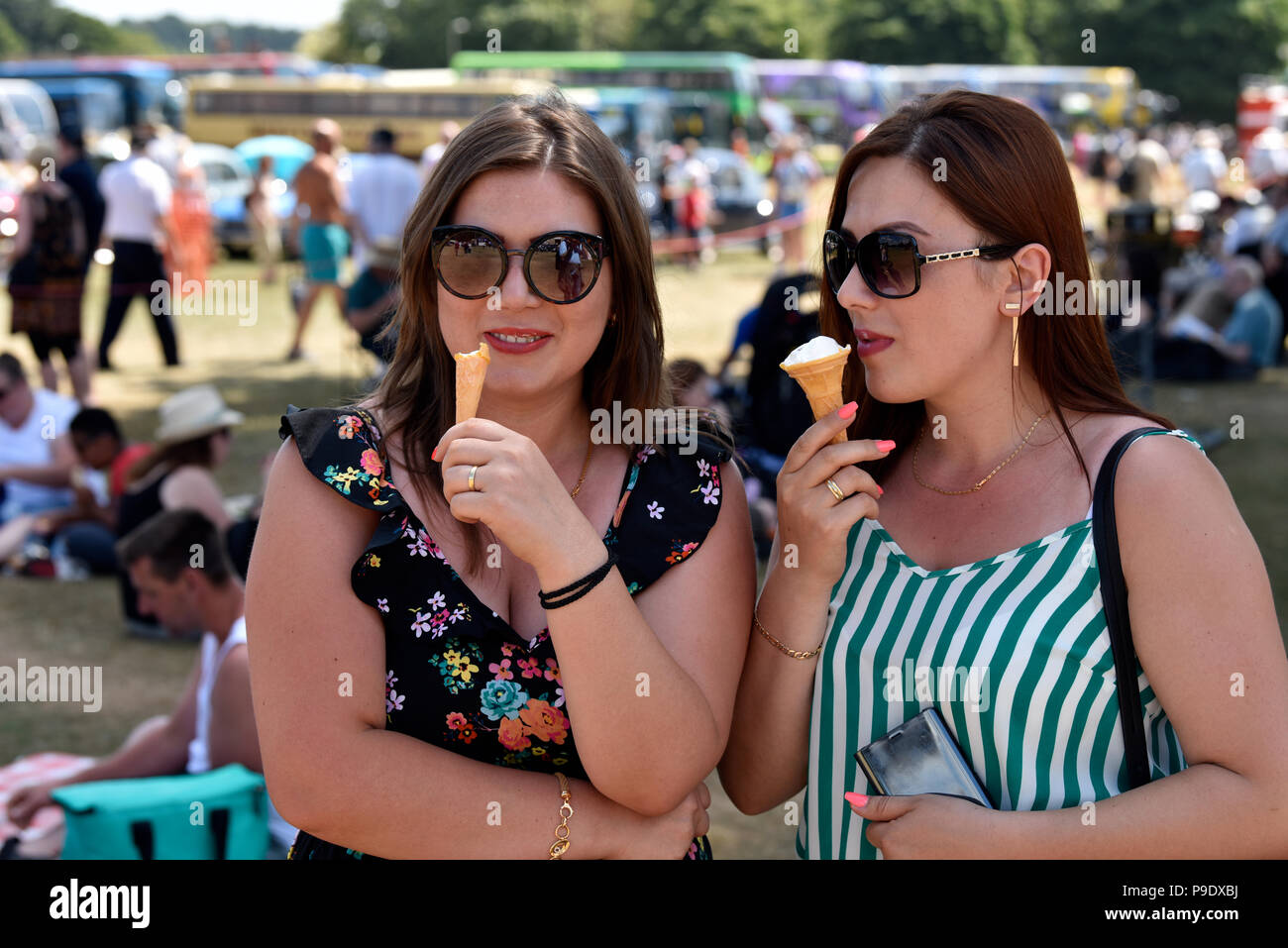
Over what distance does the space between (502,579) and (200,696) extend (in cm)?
292

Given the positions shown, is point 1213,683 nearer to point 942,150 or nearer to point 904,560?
point 904,560

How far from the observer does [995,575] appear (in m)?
1.82

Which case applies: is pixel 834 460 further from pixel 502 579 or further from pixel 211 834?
pixel 211 834

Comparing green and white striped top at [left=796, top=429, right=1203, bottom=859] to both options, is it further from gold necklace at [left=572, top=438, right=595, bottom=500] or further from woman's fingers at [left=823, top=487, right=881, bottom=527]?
gold necklace at [left=572, top=438, right=595, bottom=500]

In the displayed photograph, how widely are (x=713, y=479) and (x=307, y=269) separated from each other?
506 inches

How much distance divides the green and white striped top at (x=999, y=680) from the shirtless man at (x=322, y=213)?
1202 centimetres

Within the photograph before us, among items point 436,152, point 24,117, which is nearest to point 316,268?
point 436,152

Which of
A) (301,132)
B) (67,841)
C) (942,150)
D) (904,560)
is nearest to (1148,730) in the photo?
(904,560)

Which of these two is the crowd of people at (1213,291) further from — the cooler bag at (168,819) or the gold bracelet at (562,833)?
the gold bracelet at (562,833)

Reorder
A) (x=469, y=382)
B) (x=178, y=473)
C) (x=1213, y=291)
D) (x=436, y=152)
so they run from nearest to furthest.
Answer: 1. (x=469, y=382)
2. (x=178, y=473)
3. (x=1213, y=291)
4. (x=436, y=152)

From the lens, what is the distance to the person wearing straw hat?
675 centimetres

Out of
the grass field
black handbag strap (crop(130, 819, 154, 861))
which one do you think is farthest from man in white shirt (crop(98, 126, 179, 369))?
black handbag strap (crop(130, 819, 154, 861))

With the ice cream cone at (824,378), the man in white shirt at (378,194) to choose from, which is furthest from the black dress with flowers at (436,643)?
the man in white shirt at (378,194)

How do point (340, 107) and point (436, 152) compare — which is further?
point (340, 107)
